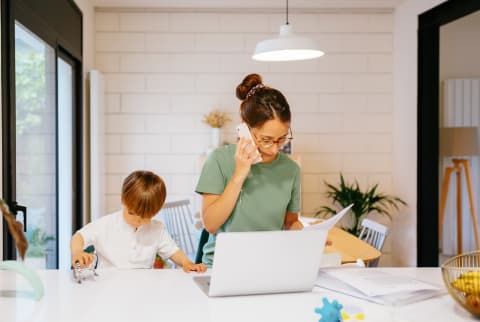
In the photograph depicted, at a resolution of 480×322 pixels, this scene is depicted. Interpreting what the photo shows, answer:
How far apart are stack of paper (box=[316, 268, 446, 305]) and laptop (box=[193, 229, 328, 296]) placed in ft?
0.33

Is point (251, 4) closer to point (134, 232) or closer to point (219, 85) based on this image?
point (219, 85)

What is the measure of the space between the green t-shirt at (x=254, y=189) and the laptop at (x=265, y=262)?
1.28 feet

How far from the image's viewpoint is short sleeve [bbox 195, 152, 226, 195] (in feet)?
5.77

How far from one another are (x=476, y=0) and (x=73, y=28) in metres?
2.78

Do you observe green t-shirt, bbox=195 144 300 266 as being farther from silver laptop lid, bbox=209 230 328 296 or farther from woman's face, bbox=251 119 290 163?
silver laptop lid, bbox=209 230 328 296

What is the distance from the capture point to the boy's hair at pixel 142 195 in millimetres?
1933

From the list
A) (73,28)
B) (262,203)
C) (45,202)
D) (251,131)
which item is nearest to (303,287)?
(262,203)

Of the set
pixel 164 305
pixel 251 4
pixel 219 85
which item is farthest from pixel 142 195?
pixel 251 4

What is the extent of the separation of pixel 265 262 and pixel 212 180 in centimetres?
46

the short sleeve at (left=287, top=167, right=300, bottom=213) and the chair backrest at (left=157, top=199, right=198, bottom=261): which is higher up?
the short sleeve at (left=287, top=167, right=300, bottom=213)

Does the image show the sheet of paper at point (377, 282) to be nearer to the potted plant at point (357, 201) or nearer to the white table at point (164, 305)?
the white table at point (164, 305)

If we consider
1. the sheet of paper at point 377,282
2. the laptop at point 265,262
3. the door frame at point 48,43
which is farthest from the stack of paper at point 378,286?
the door frame at point 48,43

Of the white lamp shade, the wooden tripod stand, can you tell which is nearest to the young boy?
the white lamp shade

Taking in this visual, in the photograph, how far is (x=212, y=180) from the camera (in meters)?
1.77
